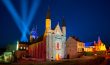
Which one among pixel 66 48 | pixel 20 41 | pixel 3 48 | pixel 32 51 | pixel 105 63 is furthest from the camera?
pixel 3 48

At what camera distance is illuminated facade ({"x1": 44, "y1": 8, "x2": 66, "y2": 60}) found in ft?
303

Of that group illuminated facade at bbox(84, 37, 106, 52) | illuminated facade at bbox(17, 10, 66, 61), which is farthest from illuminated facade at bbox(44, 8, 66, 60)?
illuminated facade at bbox(84, 37, 106, 52)

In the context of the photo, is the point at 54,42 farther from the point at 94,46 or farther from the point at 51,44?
the point at 94,46

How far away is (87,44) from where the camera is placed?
115188mm

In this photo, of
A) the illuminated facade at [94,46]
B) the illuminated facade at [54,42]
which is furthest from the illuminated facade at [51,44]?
the illuminated facade at [94,46]

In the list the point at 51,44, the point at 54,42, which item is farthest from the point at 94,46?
the point at 51,44

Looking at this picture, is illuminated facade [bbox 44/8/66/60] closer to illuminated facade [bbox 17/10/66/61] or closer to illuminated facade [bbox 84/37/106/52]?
illuminated facade [bbox 17/10/66/61]

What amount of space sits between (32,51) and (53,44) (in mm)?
17871

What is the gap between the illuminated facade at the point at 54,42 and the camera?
303ft

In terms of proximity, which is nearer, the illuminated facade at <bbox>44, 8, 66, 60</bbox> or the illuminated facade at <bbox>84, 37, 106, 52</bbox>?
the illuminated facade at <bbox>44, 8, 66, 60</bbox>

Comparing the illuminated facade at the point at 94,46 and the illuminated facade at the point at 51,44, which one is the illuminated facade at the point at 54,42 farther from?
the illuminated facade at the point at 94,46

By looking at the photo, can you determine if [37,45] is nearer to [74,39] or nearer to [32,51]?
[32,51]

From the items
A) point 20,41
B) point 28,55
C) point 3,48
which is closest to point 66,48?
point 28,55

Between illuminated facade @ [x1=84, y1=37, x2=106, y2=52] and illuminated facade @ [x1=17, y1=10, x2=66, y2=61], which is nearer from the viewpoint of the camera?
illuminated facade @ [x1=17, y1=10, x2=66, y2=61]
